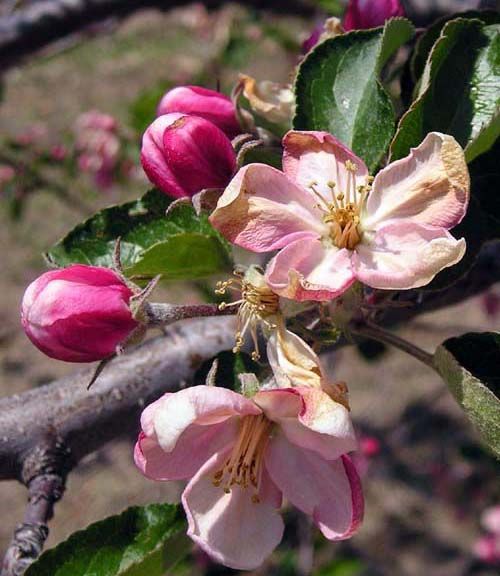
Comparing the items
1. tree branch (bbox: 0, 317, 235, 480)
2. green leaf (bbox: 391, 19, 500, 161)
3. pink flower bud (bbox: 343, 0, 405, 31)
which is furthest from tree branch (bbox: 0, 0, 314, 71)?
green leaf (bbox: 391, 19, 500, 161)

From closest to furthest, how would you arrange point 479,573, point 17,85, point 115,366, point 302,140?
point 302,140 → point 115,366 → point 479,573 → point 17,85

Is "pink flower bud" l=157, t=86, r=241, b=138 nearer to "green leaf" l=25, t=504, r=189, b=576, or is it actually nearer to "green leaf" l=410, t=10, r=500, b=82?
"green leaf" l=410, t=10, r=500, b=82

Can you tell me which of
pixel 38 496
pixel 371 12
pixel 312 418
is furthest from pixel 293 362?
pixel 371 12

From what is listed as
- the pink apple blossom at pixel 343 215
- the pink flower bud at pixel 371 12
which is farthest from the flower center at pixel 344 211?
the pink flower bud at pixel 371 12

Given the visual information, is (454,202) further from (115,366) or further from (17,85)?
(17,85)

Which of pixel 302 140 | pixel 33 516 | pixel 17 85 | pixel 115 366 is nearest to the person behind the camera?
pixel 302 140

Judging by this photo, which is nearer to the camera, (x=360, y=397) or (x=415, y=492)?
(x=415, y=492)

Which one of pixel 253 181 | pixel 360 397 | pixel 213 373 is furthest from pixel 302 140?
pixel 360 397
